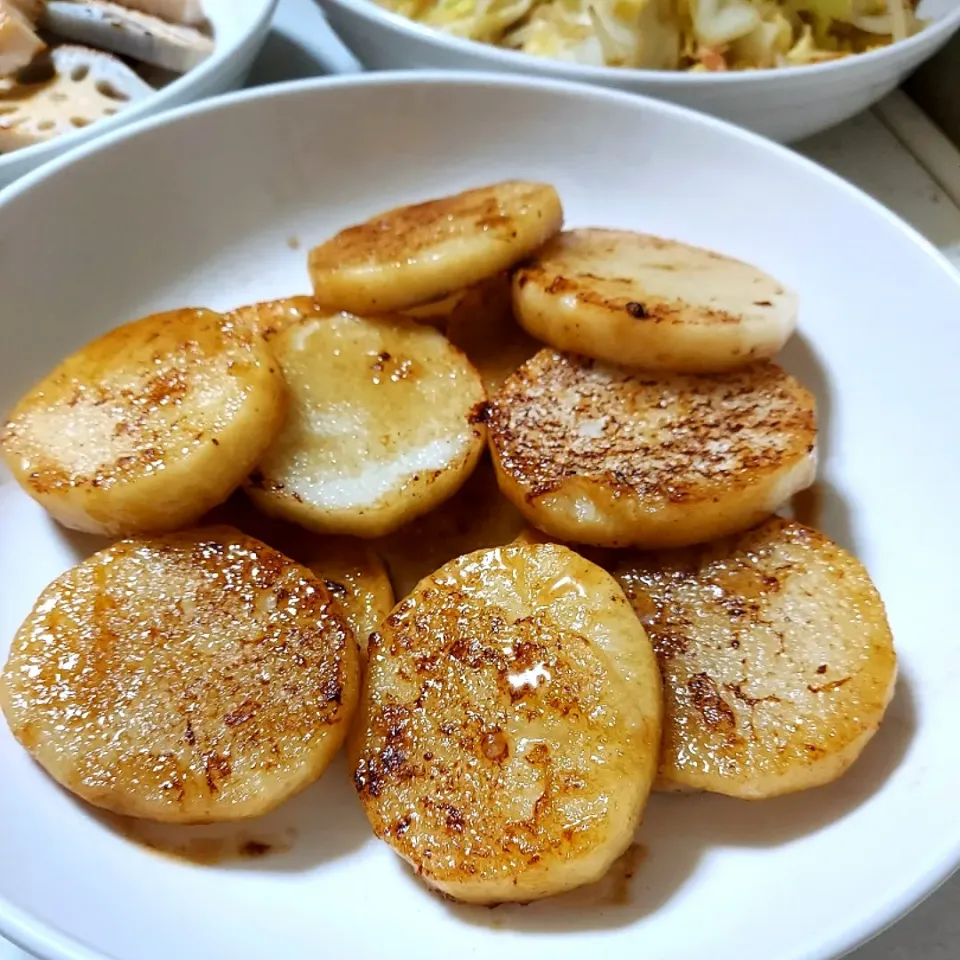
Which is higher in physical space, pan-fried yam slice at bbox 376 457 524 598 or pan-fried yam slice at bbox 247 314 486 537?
pan-fried yam slice at bbox 247 314 486 537

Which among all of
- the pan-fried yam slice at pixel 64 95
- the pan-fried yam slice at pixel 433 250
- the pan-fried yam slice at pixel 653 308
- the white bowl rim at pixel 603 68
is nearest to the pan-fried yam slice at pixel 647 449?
the pan-fried yam slice at pixel 653 308

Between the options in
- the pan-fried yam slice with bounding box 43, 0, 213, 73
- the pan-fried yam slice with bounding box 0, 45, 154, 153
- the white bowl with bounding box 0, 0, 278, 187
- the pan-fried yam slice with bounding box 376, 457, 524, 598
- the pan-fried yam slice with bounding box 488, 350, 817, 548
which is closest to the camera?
the pan-fried yam slice with bounding box 488, 350, 817, 548

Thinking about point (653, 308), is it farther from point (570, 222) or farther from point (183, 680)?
point (183, 680)

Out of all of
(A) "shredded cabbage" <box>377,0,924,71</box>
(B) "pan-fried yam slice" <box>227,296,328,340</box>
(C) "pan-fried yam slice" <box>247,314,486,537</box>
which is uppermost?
(A) "shredded cabbage" <box>377,0,924,71</box>

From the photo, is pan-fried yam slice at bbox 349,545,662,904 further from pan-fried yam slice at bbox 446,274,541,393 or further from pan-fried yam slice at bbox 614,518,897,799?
pan-fried yam slice at bbox 446,274,541,393

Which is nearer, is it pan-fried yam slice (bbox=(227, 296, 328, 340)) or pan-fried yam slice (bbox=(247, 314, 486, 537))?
pan-fried yam slice (bbox=(247, 314, 486, 537))

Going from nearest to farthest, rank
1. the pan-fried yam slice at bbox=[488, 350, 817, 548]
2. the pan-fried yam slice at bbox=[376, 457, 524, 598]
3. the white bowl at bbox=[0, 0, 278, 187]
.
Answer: the pan-fried yam slice at bbox=[488, 350, 817, 548] → the pan-fried yam slice at bbox=[376, 457, 524, 598] → the white bowl at bbox=[0, 0, 278, 187]

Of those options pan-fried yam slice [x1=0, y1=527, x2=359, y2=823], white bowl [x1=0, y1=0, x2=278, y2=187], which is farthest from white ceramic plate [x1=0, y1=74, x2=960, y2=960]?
white bowl [x1=0, y1=0, x2=278, y2=187]
